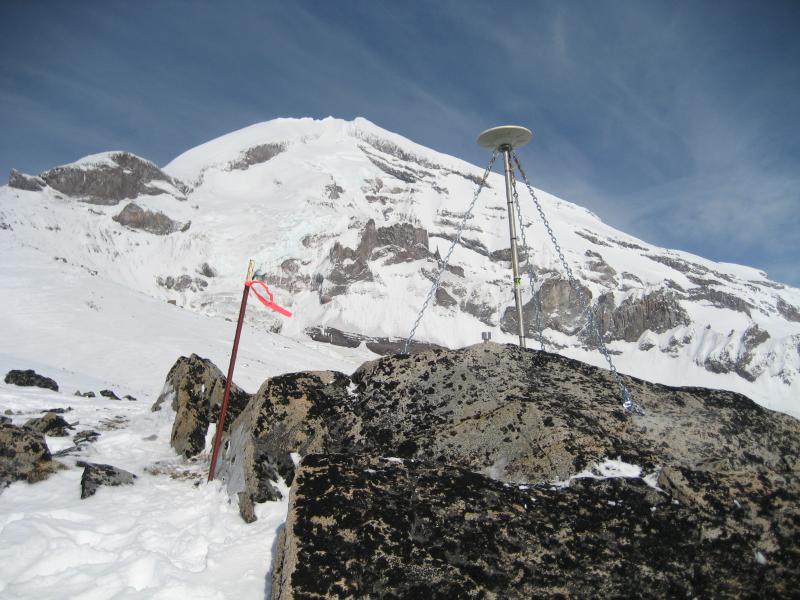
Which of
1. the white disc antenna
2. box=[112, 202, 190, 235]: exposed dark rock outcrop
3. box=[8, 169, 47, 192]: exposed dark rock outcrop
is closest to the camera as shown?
the white disc antenna

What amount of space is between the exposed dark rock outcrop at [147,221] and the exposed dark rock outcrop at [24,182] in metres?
26.3

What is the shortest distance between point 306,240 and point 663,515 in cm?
20036

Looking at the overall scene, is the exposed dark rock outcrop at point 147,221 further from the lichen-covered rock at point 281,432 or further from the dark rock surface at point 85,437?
the lichen-covered rock at point 281,432

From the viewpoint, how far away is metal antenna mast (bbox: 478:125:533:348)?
39.8ft

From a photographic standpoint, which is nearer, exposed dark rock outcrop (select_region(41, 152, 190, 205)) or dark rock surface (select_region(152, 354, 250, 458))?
dark rock surface (select_region(152, 354, 250, 458))

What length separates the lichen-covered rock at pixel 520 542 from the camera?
167 inches

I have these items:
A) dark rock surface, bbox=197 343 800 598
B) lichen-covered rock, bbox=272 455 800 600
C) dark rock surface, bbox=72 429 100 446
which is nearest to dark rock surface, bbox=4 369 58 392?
dark rock surface, bbox=72 429 100 446

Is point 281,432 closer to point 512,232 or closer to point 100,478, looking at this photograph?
point 100,478

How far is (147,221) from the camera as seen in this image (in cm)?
18362

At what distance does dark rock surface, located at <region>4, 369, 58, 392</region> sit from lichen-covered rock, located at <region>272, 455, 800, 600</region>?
19099 millimetres

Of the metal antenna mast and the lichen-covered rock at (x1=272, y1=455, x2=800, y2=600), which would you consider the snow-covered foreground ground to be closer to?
the lichen-covered rock at (x1=272, y1=455, x2=800, y2=600)

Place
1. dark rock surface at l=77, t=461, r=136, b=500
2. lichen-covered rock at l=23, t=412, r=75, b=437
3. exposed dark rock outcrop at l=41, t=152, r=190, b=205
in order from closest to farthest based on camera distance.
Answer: dark rock surface at l=77, t=461, r=136, b=500, lichen-covered rock at l=23, t=412, r=75, b=437, exposed dark rock outcrop at l=41, t=152, r=190, b=205

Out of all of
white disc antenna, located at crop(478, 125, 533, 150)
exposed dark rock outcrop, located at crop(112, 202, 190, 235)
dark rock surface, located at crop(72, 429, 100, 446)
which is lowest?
dark rock surface, located at crop(72, 429, 100, 446)

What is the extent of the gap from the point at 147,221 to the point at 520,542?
20373 centimetres
